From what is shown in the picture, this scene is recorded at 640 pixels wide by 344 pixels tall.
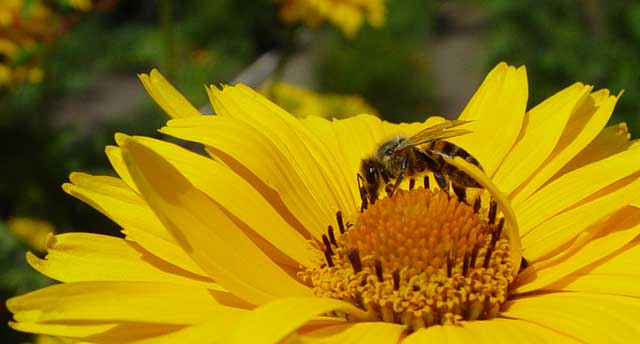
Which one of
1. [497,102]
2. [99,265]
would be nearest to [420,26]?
[497,102]

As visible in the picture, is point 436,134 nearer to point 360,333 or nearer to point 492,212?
point 492,212

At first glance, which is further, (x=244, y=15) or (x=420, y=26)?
(x=420, y=26)

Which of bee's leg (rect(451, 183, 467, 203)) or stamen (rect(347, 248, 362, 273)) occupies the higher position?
bee's leg (rect(451, 183, 467, 203))

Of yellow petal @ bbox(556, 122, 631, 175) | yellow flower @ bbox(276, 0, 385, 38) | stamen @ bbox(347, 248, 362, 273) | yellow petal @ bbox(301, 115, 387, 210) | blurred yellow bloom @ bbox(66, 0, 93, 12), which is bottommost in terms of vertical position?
stamen @ bbox(347, 248, 362, 273)

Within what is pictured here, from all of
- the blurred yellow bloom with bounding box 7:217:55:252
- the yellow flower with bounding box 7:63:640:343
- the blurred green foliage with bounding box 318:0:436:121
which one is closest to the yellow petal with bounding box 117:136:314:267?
the yellow flower with bounding box 7:63:640:343

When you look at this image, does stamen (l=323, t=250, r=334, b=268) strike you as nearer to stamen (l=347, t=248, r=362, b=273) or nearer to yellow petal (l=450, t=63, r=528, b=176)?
stamen (l=347, t=248, r=362, b=273)

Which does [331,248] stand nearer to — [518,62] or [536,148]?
[536,148]
